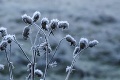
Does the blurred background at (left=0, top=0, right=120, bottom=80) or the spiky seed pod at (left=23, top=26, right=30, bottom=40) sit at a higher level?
the blurred background at (left=0, top=0, right=120, bottom=80)

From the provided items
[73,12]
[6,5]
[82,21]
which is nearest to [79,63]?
[82,21]

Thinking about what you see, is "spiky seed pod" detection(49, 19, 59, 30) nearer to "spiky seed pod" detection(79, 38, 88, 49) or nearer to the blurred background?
"spiky seed pod" detection(79, 38, 88, 49)

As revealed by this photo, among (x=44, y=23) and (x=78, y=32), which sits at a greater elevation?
(x=78, y=32)

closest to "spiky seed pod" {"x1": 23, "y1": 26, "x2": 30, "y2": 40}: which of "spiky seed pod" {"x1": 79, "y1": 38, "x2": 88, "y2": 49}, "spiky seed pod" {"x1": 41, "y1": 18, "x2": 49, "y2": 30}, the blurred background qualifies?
"spiky seed pod" {"x1": 41, "y1": 18, "x2": 49, "y2": 30}

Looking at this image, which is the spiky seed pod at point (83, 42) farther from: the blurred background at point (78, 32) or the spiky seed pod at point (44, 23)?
the blurred background at point (78, 32)

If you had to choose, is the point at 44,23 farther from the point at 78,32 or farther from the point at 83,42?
the point at 78,32

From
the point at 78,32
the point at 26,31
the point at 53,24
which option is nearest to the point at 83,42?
the point at 53,24

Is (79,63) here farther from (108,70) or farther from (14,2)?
(14,2)

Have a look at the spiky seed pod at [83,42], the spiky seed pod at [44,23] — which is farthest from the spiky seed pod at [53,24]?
the spiky seed pod at [83,42]
